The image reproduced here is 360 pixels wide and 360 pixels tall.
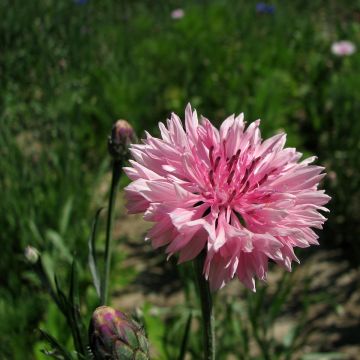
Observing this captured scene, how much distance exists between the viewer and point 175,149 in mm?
888

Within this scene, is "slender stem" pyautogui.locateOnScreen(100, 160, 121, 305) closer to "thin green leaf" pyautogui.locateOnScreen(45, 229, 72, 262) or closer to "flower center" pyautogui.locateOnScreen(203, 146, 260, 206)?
"flower center" pyautogui.locateOnScreen(203, 146, 260, 206)

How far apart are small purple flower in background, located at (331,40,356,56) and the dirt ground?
1738 mm

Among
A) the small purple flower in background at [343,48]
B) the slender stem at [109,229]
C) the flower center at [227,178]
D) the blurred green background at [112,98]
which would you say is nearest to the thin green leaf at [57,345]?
the slender stem at [109,229]

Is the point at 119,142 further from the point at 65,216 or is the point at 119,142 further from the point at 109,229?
the point at 65,216

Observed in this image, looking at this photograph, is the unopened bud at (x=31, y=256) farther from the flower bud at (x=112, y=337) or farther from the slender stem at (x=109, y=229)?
the flower bud at (x=112, y=337)

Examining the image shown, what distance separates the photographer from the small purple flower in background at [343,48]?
11.7 feet

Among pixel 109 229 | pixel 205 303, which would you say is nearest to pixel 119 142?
pixel 109 229

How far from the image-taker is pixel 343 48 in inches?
141

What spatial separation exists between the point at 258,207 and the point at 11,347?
118 centimetres

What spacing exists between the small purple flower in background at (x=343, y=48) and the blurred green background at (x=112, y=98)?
43 mm

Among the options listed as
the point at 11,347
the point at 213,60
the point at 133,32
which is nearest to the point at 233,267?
the point at 11,347

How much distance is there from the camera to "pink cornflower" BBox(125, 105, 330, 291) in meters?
0.79

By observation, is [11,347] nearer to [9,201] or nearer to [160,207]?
[9,201]

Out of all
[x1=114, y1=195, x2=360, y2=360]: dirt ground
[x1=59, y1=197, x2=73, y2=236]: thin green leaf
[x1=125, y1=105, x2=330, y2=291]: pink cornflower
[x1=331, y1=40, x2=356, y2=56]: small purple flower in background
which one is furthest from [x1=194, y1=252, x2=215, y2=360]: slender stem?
[x1=331, y1=40, x2=356, y2=56]: small purple flower in background
